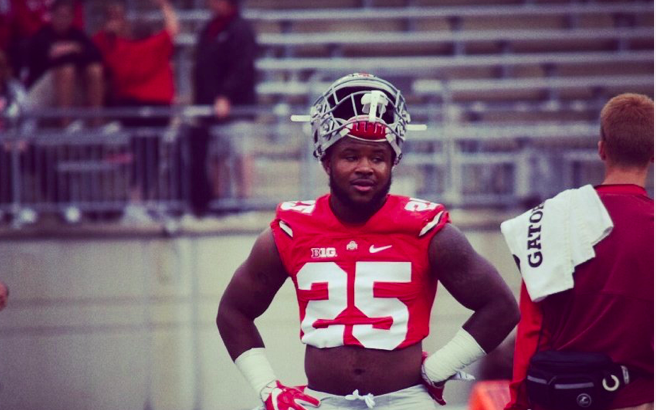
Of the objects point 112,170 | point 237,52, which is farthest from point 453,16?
point 112,170

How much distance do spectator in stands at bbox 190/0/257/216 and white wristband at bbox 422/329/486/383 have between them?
522cm

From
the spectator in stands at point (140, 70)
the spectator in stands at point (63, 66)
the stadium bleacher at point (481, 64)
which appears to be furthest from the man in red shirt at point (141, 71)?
the stadium bleacher at point (481, 64)

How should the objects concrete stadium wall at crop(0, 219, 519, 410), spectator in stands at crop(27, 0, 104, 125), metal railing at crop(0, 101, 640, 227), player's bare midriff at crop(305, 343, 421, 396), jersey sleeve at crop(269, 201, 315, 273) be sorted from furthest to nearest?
spectator in stands at crop(27, 0, 104, 125), metal railing at crop(0, 101, 640, 227), concrete stadium wall at crop(0, 219, 519, 410), jersey sleeve at crop(269, 201, 315, 273), player's bare midriff at crop(305, 343, 421, 396)

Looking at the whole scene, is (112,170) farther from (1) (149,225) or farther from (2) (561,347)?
(2) (561,347)

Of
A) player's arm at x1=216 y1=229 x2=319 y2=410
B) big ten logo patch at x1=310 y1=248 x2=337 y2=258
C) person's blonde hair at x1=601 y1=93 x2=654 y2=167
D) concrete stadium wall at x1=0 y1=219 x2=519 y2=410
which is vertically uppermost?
person's blonde hair at x1=601 y1=93 x2=654 y2=167

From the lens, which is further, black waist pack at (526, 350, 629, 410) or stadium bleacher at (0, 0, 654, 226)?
stadium bleacher at (0, 0, 654, 226)

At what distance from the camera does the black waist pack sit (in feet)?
13.0

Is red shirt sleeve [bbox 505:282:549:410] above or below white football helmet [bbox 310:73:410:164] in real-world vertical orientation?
below

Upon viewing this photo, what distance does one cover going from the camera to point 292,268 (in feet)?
13.8

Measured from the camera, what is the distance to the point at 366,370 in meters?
4.06

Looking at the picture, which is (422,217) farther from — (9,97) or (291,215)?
(9,97)

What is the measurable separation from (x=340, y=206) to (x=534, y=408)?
→ 0.96 m

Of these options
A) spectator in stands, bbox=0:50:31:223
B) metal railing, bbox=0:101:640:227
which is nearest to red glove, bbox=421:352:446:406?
metal railing, bbox=0:101:640:227

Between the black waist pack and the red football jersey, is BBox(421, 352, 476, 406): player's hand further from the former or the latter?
the black waist pack
